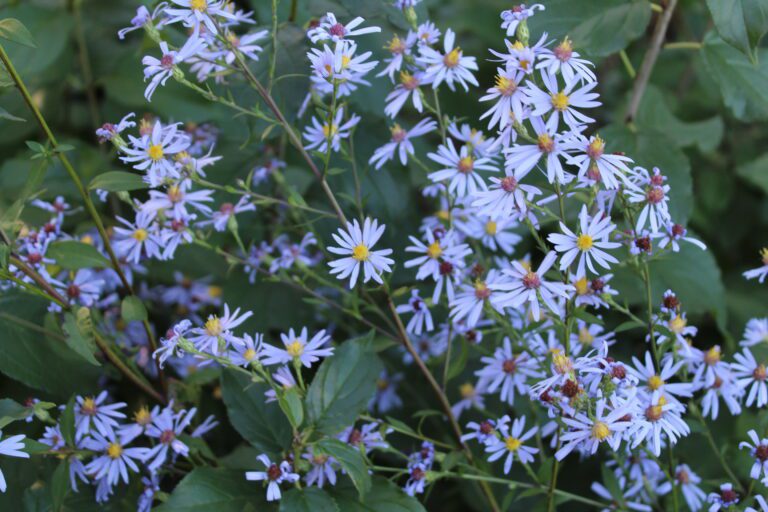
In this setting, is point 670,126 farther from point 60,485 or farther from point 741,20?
point 60,485

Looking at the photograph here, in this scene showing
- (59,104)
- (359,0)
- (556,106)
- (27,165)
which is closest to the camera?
(556,106)

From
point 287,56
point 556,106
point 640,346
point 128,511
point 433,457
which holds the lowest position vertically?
point 640,346

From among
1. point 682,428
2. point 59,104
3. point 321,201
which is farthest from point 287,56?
point 59,104

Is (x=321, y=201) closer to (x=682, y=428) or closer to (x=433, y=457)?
(x=433, y=457)

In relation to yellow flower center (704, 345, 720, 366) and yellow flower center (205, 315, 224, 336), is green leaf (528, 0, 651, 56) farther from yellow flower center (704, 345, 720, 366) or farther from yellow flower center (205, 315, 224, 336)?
yellow flower center (205, 315, 224, 336)

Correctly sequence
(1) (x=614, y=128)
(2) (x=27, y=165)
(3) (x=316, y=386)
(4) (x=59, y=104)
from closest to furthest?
(3) (x=316, y=386), (1) (x=614, y=128), (2) (x=27, y=165), (4) (x=59, y=104)
